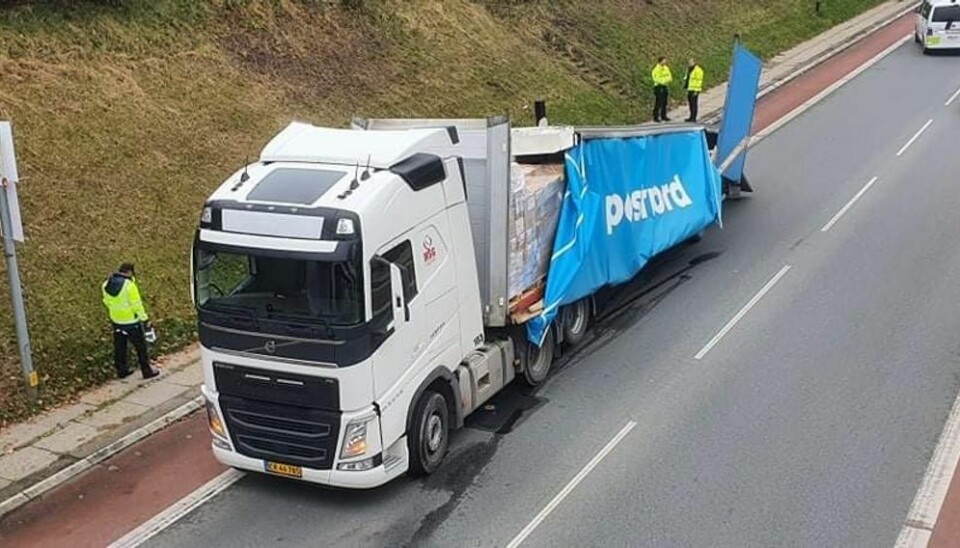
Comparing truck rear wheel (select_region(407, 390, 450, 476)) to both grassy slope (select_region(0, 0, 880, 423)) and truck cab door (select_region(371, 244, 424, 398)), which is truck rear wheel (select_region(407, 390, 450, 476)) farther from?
grassy slope (select_region(0, 0, 880, 423))

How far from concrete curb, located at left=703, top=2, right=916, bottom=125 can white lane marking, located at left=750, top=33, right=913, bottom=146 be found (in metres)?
1.31

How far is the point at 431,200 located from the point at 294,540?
11.9 ft

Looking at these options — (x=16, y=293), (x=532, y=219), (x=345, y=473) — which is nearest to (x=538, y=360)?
(x=532, y=219)

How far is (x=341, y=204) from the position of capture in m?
9.25

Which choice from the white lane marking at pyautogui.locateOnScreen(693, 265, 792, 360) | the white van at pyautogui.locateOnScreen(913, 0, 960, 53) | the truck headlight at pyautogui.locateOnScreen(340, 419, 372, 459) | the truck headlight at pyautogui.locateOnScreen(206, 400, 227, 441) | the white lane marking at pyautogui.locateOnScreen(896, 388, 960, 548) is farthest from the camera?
the white van at pyautogui.locateOnScreen(913, 0, 960, 53)

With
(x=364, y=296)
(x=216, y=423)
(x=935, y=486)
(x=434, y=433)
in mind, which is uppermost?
(x=364, y=296)

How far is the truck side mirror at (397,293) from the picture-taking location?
31.4 ft

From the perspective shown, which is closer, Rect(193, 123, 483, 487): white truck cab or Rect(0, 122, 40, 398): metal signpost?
Rect(193, 123, 483, 487): white truck cab

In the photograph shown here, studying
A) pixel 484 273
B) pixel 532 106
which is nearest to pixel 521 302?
pixel 484 273

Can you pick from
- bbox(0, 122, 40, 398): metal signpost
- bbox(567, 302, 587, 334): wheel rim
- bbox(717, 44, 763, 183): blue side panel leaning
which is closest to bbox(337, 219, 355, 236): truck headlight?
bbox(0, 122, 40, 398): metal signpost

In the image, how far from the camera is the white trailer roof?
10.1 m

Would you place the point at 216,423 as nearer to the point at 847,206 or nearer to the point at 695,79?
the point at 847,206

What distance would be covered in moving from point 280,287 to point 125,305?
3.93 meters

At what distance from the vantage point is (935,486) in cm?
1008
